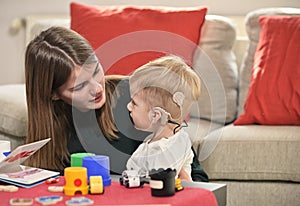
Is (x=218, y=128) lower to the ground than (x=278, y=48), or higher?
lower

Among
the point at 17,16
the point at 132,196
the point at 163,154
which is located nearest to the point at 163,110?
the point at 163,154

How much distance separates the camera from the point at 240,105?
3080 mm

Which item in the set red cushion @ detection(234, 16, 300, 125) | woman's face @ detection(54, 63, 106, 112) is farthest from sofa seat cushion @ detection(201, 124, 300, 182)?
woman's face @ detection(54, 63, 106, 112)

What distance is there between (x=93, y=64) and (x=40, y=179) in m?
0.57

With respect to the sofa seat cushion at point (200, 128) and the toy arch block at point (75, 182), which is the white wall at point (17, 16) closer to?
the sofa seat cushion at point (200, 128)

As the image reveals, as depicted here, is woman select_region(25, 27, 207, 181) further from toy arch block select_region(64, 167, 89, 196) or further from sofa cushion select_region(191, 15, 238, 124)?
sofa cushion select_region(191, 15, 238, 124)

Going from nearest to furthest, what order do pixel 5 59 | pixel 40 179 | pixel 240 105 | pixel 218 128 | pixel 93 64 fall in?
1. pixel 40 179
2. pixel 93 64
3. pixel 218 128
4. pixel 240 105
5. pixel 5 59

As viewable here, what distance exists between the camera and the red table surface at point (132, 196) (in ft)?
5.14

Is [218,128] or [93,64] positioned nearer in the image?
[93,64]

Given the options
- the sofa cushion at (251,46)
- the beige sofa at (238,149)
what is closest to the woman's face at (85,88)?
the beige sofa at (238,149)

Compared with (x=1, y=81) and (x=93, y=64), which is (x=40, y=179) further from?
(x=1, y=81)

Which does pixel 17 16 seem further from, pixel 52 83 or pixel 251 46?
pixel 52 83

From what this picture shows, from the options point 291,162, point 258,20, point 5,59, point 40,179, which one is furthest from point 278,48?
point 5,59

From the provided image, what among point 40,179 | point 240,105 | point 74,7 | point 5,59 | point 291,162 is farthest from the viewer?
point 5,59
